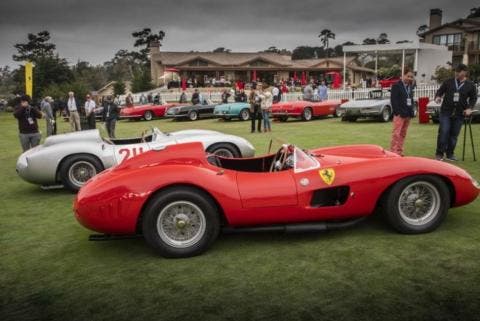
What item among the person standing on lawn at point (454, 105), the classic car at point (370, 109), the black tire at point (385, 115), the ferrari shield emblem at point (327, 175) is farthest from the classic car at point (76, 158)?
the black tire at point (385, 115)

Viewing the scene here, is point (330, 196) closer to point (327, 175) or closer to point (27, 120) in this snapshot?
point (327, 175)

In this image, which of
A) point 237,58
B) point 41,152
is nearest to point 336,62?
point 237,58

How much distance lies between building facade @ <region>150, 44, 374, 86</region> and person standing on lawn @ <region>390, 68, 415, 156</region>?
44.7 metres

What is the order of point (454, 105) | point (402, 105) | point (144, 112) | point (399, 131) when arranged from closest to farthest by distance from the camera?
point (454, 105), point (402, 105), point (399, 131), point (144, 112)

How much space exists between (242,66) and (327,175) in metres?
51.7

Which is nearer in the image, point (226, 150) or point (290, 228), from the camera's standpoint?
point (290, 228)

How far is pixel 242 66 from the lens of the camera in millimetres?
54656

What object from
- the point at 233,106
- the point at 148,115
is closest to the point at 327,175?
the point at 233,106

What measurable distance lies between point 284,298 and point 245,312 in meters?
0.35

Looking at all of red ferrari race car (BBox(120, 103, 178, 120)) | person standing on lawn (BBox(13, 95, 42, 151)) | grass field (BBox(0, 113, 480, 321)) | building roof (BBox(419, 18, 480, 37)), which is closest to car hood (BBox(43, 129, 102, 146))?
person standing on lawn (BBox(13, 95, 42, 151))

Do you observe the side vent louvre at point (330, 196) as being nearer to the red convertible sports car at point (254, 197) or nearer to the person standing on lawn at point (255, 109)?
the red convertible sports car at point (254, 197)

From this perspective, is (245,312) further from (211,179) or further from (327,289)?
(211,179)

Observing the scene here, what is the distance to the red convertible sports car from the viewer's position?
4.12 meters

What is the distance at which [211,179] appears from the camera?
4.21 meters
